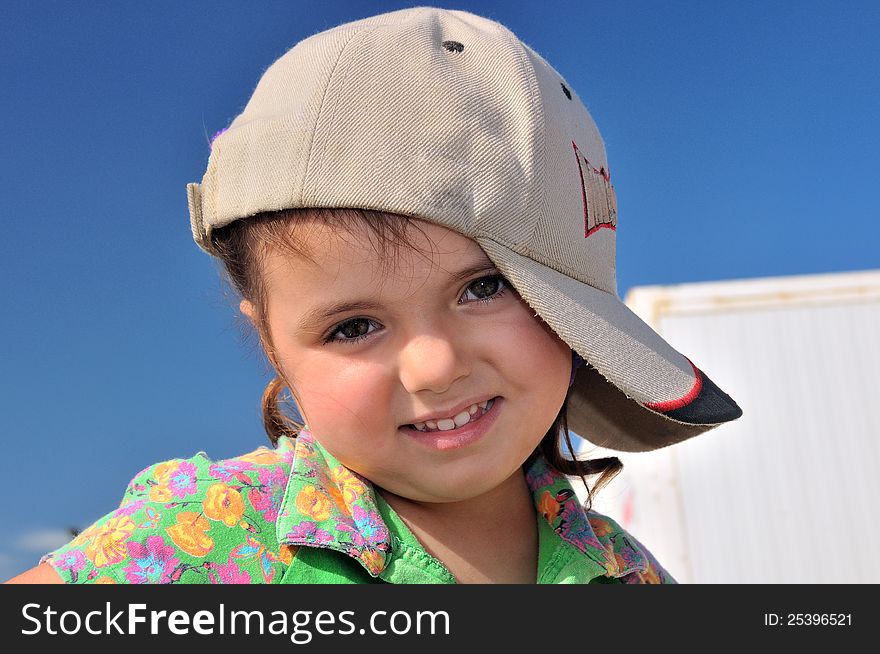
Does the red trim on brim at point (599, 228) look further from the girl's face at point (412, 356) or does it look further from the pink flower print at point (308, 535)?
the pink flower print at point (308, 535)

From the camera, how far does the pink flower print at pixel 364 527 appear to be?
1.58 m

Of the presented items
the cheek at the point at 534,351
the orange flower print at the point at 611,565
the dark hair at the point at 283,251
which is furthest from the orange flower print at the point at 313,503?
the orange flower print at the point at 611,565

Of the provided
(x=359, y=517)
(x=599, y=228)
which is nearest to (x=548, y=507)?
(x=359, y=517)

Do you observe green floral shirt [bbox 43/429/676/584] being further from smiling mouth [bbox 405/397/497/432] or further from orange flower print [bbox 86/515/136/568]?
smiling mouth [bbox 405/397/497/432]

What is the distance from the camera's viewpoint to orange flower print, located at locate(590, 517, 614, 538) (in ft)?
6.73

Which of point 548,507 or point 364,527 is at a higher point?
point 548,507

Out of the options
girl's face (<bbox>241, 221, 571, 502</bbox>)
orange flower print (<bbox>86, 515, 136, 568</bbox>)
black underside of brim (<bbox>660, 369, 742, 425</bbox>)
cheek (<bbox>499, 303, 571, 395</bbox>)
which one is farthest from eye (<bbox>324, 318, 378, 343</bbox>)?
black underside of brim (<bbox>660, 369, 742, 425</bbox>)

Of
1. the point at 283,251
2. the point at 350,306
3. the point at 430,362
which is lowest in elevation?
the point at 430,362

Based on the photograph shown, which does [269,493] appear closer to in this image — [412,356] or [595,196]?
[412,356]

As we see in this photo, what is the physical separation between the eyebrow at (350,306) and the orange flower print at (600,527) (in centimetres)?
80

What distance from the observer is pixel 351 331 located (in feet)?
5.12

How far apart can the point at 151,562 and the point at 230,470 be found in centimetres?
26

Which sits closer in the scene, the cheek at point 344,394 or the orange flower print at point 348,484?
the cheek at point 344,394

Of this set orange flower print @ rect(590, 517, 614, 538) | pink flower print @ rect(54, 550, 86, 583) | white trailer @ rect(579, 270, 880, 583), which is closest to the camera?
pink flower print @ rect(54, 550, 86, 583)
